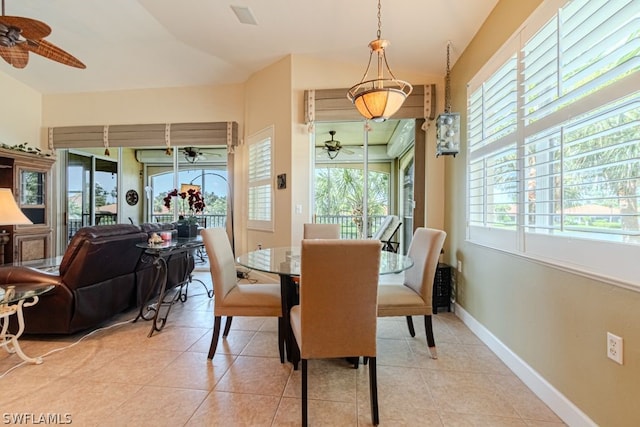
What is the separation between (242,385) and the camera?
6.32ft

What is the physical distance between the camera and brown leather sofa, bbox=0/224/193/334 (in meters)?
2.39

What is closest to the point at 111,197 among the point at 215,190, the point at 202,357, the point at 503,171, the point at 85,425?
the point at 215,190

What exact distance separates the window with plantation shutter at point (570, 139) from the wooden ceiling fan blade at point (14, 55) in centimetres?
416

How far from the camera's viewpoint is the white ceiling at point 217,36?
281 centimetres

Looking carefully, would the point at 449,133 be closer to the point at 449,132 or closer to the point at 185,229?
the point at 449,132

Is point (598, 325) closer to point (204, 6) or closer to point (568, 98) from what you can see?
point (568, 98)

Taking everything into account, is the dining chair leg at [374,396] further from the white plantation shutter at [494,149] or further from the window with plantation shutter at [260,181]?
the window with plantation shutter at [260,181]

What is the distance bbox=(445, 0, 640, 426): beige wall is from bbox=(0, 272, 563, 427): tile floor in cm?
26

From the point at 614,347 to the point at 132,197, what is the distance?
24.0 ft

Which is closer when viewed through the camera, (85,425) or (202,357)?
(85,425)

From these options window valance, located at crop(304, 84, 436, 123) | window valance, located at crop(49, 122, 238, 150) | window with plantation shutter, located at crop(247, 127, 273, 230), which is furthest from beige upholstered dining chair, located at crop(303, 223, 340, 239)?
window valance, located at crop(49, 122, 238, 150)

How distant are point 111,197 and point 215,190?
206cm

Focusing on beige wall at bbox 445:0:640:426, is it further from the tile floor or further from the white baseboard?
the tile floor

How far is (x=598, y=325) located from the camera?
143 cm
